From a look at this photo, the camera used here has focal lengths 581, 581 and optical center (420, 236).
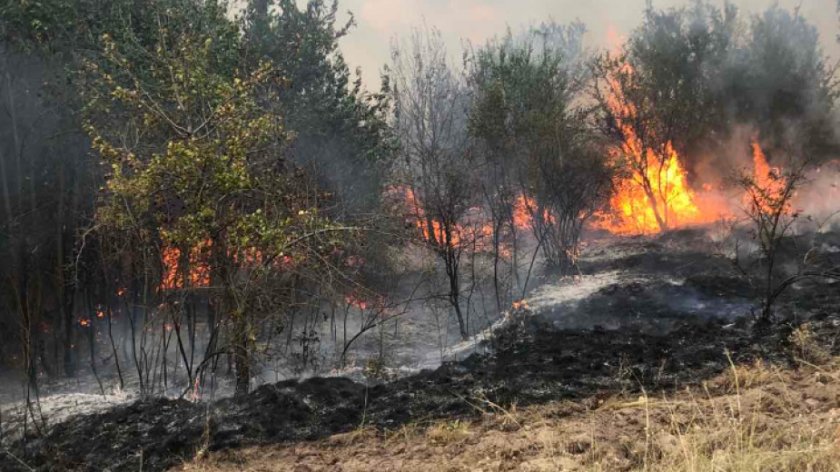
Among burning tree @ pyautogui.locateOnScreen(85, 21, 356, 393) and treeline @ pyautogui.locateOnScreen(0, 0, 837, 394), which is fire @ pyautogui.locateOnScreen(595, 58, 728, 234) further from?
burning tree @ pyautogui.locateOnScreen(85, 21, 356, 393)

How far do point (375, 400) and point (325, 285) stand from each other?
1.78 meters

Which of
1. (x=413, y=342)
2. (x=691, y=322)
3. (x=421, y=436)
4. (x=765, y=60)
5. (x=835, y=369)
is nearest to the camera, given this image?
(x=421, y=436)

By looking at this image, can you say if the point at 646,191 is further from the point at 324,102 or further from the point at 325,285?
the point at 325,285

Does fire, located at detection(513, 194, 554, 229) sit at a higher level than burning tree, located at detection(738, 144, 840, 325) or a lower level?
higher

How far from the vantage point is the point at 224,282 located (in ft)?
26.4

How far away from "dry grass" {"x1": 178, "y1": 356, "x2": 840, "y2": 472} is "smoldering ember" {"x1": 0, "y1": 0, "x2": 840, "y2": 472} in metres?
0.04

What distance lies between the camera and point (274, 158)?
8602mm

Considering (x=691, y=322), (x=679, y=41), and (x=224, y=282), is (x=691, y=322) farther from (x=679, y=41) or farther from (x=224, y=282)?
(x=679, y=41)

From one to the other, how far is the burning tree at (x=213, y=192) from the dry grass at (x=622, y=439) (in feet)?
7.96

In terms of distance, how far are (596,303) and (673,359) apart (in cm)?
511

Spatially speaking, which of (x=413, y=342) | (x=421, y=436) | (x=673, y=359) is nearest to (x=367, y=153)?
(x=413, y=342)

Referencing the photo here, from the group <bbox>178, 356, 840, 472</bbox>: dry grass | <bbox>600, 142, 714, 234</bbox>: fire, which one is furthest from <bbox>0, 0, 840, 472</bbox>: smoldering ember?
<bbox>600, 142, 714, 234</bbox>: fire

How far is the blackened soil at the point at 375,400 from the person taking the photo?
685 cm

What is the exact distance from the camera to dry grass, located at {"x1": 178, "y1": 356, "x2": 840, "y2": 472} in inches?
180
